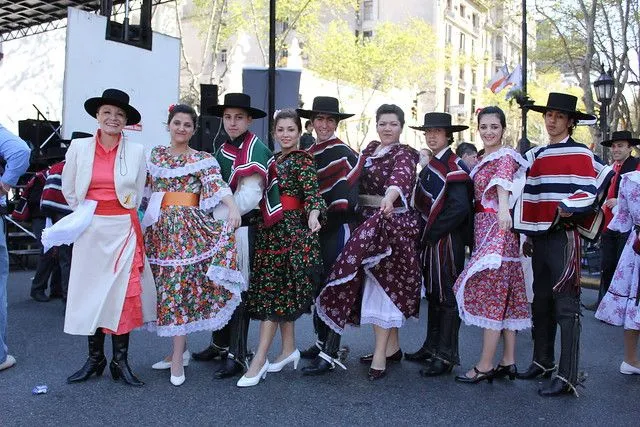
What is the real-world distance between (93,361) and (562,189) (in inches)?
137

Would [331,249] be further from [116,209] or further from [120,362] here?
[120,362]

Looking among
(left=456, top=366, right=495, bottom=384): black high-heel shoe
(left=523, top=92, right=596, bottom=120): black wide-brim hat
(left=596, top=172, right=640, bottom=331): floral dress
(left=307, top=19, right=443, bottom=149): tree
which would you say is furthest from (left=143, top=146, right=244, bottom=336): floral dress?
(left=307, top=19, right=443, bottom=149): tree

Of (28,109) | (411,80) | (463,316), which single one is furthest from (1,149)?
(411,80)

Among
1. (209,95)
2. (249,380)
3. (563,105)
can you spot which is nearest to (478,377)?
(249,380)

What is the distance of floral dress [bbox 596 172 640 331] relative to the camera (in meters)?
4.90

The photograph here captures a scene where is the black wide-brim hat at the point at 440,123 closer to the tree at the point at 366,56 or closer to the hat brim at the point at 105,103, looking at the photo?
the hat brim at the point at 105,103

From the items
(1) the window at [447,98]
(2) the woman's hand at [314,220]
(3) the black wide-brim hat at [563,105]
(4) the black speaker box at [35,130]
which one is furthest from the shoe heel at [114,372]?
(1) the window at [447,98]

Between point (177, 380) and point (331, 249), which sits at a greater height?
point (331, 249)

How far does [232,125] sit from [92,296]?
60.7 inches

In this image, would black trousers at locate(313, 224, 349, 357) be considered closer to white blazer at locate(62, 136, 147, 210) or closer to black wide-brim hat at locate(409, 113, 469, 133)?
black wide-brim hat at locate(409, 113, 469, 133)

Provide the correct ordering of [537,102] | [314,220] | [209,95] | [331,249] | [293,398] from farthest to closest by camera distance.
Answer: [537,102], [209,95], [331,249], [314,220], [293,398]

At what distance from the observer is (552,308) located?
15.6 feet

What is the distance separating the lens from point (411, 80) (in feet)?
121

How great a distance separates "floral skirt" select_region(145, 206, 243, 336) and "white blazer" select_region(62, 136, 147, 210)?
0.27 metres
